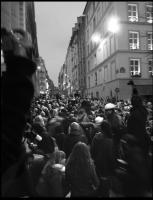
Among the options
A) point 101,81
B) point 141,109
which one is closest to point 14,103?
point 141,109

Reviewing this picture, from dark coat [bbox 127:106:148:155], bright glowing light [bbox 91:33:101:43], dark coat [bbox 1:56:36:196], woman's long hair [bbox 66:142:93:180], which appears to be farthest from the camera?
bright glowing light [bbox 91:33:101:43]

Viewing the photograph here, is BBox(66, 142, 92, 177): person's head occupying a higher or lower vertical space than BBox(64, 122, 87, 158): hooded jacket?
lower

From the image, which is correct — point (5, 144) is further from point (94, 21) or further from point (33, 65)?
point (94, 21)

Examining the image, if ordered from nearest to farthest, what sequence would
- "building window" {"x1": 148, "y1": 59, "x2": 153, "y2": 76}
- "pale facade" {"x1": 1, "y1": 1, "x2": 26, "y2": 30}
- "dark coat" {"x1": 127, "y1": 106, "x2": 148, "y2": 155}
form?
"pale facade" {"x1": 1, "y1": 1, "x2": 26, "y2": 30} → "dark coat" {"x1": 127, "y1": 106, "x2": 148, "y2": 155} → "building window" {"x1": 148, "y1": 59, "x2": 153, "y2": 76}

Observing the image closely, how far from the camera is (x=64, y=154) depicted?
5047mm

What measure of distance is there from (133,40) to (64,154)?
30.4m

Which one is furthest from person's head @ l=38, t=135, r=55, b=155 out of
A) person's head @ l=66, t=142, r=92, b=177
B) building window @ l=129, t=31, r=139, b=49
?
building window @ l=129, t=31, r=139, b=49

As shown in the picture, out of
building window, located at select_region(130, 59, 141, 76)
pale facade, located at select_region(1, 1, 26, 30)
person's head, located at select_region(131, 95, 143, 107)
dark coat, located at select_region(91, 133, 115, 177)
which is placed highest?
building window, located at select_region(130, 59, 141, 76)

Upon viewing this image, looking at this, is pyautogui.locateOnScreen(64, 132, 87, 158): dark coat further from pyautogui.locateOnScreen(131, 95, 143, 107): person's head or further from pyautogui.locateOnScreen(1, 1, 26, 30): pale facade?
pyautogui.locateOnScreen(1, 1, 26, 30): pale facade

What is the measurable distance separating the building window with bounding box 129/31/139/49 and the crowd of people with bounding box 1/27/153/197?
2703cm

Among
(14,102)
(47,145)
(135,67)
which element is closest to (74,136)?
(47,145)

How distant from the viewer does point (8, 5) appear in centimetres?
199

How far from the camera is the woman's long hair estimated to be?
424cm

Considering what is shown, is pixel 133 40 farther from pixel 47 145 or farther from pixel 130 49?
pixel 47 145
